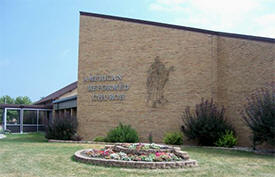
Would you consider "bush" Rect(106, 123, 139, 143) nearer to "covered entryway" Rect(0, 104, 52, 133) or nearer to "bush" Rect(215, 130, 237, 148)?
"bush" Rect(215, 130, 237, 148)

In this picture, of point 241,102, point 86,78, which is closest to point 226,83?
point 241,102

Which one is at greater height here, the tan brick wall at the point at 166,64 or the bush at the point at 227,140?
the tan brick wall at the point at 166,64

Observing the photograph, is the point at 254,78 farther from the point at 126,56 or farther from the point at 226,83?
the point at 126,56

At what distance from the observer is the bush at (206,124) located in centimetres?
1719

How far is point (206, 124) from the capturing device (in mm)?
17094

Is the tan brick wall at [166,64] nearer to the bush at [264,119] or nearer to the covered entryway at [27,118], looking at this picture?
the bush at [264,119]

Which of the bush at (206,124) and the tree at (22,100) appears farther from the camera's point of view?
the tree at (22,100)

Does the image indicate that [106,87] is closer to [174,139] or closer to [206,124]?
[174,139]

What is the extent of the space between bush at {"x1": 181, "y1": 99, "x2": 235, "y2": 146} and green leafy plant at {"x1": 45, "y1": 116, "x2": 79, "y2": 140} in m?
7.07

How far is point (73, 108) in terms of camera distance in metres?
27.7

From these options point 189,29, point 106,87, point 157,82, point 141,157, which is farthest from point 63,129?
point 141,157

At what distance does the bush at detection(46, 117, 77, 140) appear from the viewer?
2034 cm

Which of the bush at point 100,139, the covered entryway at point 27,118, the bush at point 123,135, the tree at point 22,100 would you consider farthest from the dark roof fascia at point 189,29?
the tree at point 22,100

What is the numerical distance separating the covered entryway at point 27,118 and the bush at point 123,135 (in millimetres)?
13184
